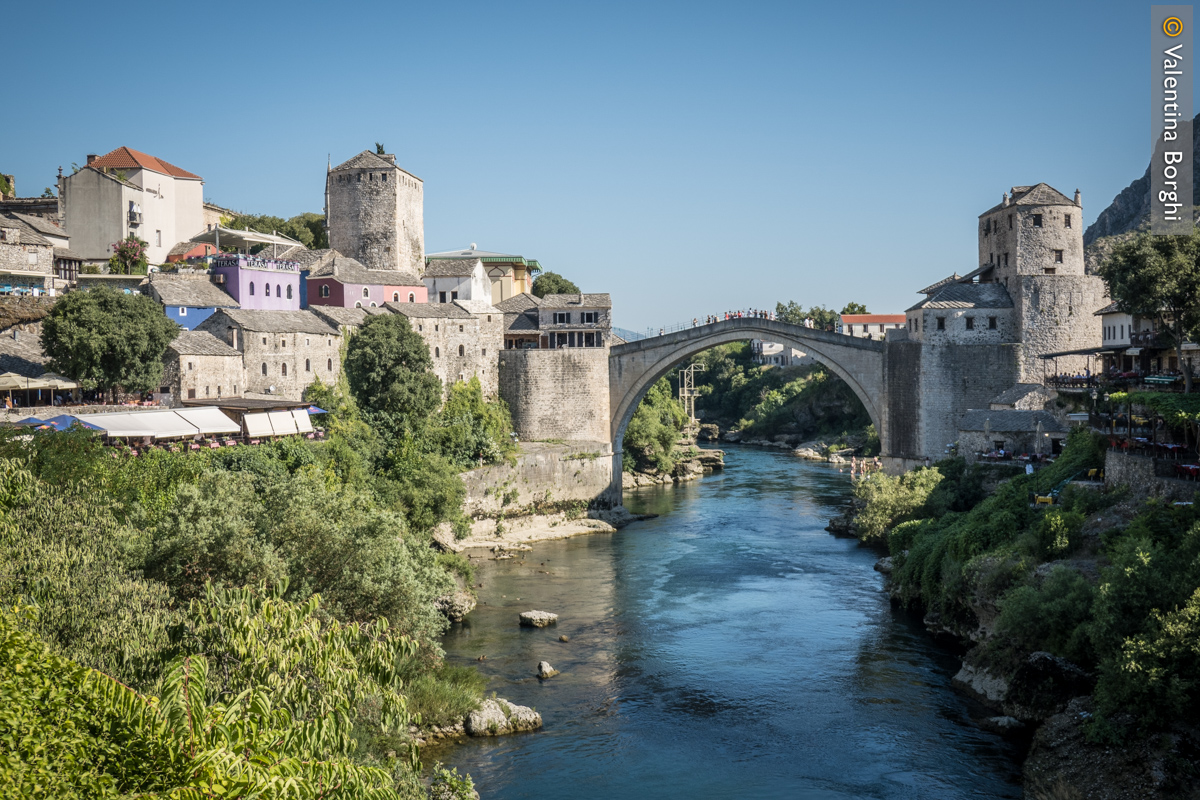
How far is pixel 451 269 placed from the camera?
162 ft

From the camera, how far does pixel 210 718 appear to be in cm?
817

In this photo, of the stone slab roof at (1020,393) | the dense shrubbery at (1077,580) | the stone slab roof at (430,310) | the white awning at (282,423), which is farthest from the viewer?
the stone slab roof at (430,310)

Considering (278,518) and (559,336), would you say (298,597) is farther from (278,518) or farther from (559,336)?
(559,336)

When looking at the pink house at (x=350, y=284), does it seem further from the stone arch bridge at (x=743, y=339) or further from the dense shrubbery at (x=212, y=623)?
the dense shrubbery at (x=212, y=623)

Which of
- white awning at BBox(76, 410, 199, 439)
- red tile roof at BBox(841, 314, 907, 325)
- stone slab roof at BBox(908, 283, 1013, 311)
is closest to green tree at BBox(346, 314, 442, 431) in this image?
white awning at BBox(76, 410, 199, 439)

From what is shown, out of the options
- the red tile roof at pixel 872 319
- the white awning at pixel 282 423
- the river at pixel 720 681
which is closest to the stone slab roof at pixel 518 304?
the river at pixel 720 681

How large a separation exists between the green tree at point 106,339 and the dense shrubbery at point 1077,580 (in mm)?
23820

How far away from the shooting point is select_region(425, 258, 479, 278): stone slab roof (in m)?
48.9

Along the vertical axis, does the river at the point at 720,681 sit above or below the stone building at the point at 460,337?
below

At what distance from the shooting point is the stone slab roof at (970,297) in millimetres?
40156

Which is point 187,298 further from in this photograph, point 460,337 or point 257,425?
point 460,337

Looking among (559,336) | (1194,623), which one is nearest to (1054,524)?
(1194,623)

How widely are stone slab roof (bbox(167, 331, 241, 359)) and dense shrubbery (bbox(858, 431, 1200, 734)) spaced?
2346cm

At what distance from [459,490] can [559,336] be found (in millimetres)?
14821
